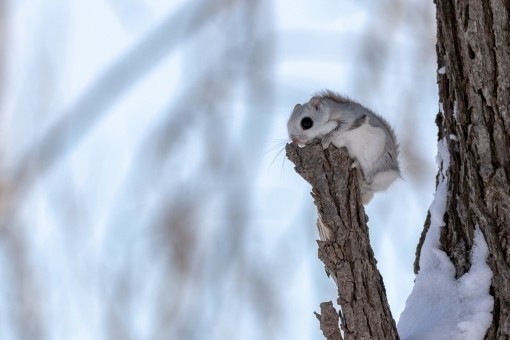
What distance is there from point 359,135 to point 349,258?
1.00 meters

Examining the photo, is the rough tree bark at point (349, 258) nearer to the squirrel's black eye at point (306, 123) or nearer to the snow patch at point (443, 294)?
the snow patch at point (443, 294)

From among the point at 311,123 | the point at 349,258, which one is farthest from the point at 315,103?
the point at 349,258

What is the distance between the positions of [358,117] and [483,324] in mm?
1047

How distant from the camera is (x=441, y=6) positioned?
6.24 feet

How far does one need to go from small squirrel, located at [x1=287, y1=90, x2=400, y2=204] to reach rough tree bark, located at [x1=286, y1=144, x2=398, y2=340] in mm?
780

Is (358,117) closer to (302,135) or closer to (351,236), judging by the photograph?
(302,135)

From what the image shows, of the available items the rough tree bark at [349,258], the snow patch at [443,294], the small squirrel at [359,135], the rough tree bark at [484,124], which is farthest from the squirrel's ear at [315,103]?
the rough tree bark at [349,258]

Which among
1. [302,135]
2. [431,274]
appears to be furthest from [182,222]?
[431,274]

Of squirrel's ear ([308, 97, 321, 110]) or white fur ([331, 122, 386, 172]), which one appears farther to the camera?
squirrel's ear ([308, 97, 321, 110])

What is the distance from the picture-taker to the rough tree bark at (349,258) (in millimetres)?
1613

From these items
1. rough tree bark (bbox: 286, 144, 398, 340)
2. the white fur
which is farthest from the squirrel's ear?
rough tree bark (bbox: 286, 144, 398, 340)

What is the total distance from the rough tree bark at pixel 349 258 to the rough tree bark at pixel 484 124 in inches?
11.8

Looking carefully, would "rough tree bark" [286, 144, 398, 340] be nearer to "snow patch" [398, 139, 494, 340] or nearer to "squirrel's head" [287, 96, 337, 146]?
"snow patch" [398, 139, 494, 340]

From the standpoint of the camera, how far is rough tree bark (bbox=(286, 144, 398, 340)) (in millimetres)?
1613
